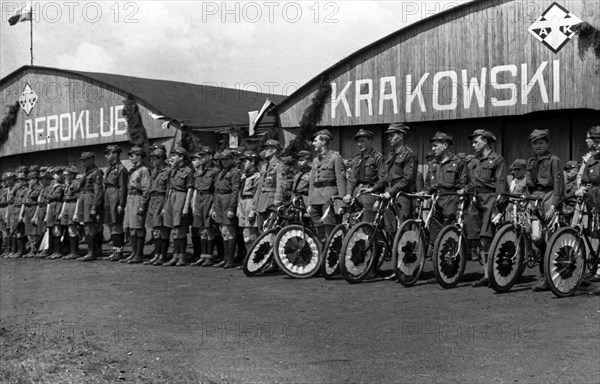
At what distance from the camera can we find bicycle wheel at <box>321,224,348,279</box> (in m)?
10.9

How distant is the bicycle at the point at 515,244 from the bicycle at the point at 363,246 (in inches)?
70.5

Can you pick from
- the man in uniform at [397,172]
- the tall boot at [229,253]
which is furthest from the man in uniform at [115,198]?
the man in uniform at [397,172]

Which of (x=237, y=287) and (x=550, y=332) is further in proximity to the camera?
(x=237, y=287)

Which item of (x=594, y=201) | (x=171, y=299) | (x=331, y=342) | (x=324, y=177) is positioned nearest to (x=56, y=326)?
(x=171, y=299)

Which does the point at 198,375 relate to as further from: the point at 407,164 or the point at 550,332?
the point at 407,164

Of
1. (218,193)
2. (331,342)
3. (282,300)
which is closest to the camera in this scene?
(331,342)

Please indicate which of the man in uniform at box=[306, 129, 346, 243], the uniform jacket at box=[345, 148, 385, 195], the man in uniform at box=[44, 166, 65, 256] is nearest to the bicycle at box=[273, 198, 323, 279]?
the man in uniform at box=[306, 129, 346, 243]

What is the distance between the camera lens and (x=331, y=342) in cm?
739

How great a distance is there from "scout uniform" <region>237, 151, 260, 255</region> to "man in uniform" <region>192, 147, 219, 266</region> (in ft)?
2.21

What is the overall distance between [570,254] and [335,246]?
3.08 meters

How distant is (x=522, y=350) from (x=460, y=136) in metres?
10.3

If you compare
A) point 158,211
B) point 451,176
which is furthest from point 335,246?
point 158,211

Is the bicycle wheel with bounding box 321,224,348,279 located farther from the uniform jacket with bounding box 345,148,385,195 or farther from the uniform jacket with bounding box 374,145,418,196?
the uniform jacket with bounding box 345,148,385,195

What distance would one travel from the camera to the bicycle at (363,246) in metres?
10.5
